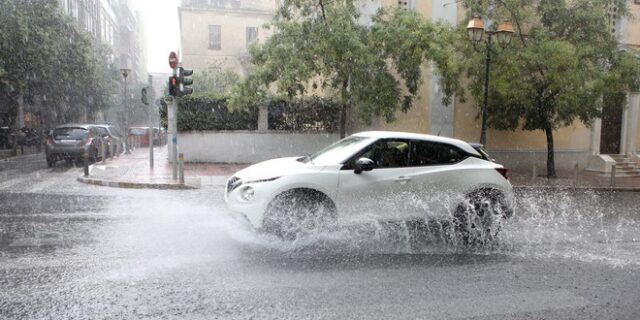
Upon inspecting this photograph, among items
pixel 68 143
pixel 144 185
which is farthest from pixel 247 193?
pixel 68 143

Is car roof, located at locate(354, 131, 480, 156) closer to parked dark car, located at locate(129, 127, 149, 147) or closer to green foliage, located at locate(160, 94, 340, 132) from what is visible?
green foliage, located at locate(160, 94, 340, 132)

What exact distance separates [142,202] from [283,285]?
6199 millimetres

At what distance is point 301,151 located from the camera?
1914 centimetres

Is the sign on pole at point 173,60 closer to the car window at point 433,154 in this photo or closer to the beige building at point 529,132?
the beige building at point 529,132

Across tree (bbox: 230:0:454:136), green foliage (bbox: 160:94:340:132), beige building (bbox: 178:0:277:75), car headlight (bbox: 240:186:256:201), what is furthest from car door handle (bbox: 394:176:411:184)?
beige building (bbox: 178:0:277:75)

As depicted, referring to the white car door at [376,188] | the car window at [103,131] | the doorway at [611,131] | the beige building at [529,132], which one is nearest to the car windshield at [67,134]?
the car window at [103,131]

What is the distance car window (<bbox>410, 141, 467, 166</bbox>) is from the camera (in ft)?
22.8

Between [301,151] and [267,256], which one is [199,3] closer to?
[301,151]

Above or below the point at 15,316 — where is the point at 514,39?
above

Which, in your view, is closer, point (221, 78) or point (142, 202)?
point (142, 202)

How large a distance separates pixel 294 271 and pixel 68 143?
14.9 metres

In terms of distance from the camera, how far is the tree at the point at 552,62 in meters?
15.2

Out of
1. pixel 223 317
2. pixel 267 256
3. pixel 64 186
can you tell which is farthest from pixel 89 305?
pixel 64 186

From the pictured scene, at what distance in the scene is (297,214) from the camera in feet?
21.2
